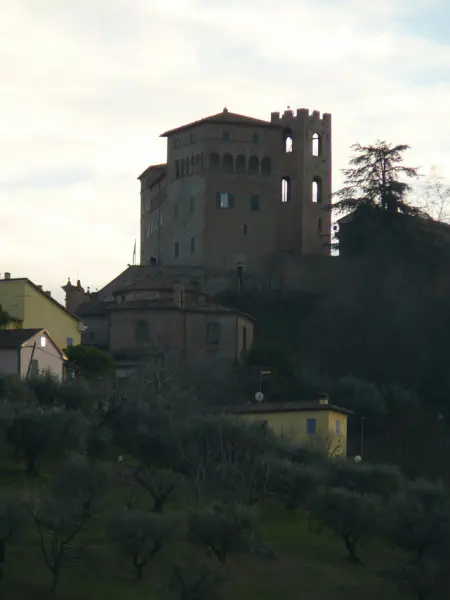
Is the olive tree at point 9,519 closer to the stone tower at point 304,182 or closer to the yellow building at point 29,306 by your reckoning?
the yellow building at point 29,306

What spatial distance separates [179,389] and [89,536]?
67.0ft

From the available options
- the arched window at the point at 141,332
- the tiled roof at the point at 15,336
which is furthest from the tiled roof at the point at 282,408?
the arched window at the point at 141,332

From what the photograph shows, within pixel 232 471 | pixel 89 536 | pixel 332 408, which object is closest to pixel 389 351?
pixel 332 408

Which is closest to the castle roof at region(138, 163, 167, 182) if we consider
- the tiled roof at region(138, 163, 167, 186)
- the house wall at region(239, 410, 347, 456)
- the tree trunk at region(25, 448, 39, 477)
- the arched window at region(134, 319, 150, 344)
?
the tiled roof at region(138, 163, 167, 186)

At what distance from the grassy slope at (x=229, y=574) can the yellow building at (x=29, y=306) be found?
66.2 ft

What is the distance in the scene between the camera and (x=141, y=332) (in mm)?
78188

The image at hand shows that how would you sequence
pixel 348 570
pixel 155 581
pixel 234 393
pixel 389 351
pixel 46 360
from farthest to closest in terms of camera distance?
pixel 389 351, pixel 234 393, pixel 46 360, pixel 348 570, pixel 155 581

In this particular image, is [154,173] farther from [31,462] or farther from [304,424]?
[31,462]

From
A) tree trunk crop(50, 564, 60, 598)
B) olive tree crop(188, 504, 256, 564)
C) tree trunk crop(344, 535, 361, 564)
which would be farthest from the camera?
tree trunk crop(344, 535, 361, 564)

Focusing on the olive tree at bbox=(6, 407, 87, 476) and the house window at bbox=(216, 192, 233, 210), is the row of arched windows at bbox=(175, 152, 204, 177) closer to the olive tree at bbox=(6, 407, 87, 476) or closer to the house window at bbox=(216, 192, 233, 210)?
the house window at bbox=(216, 192, 233, 210)

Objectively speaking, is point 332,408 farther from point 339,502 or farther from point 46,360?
point 339,502

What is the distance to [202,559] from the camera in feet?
129

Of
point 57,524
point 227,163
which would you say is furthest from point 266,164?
point 57,524

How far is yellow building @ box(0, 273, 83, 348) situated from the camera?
212 ft
